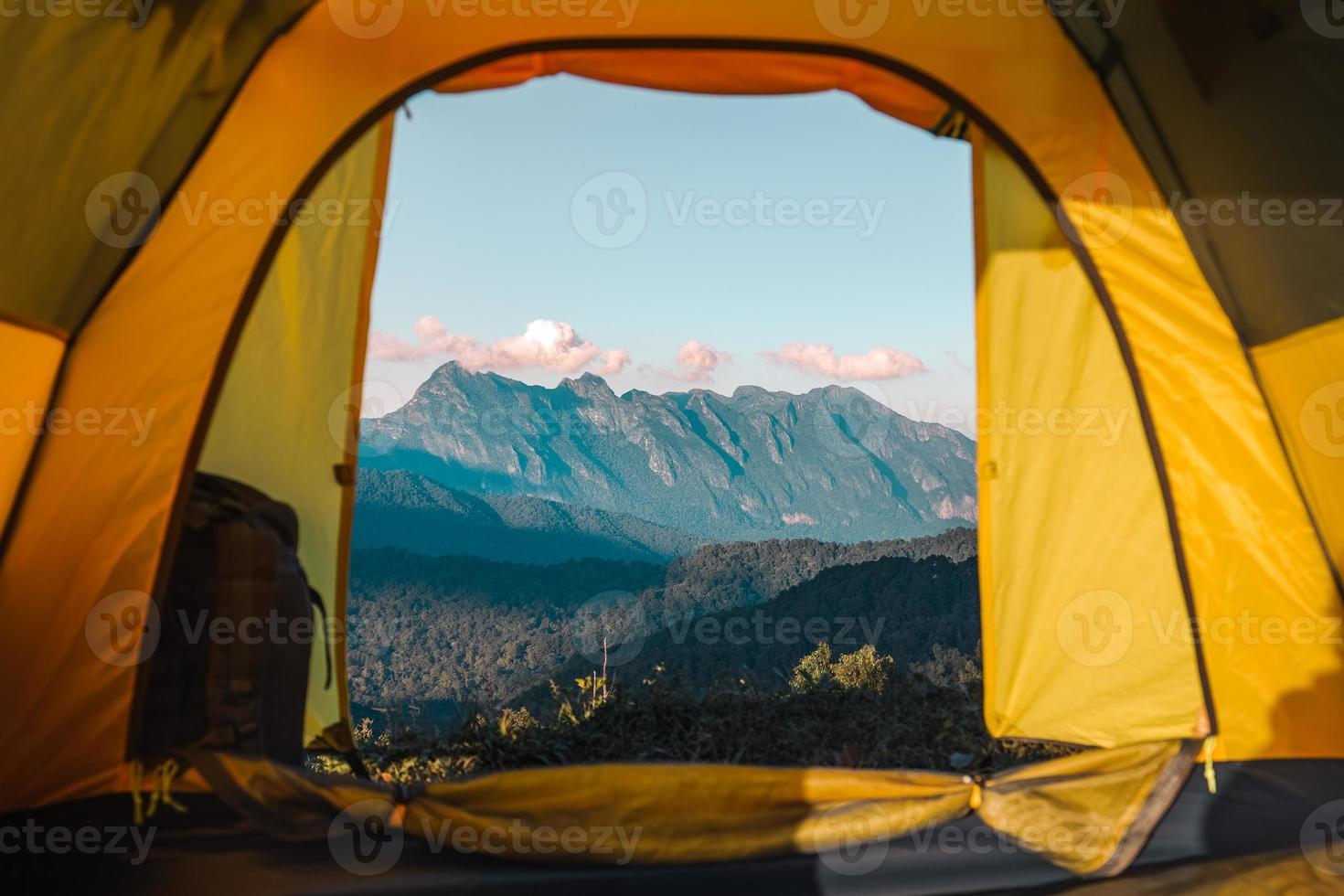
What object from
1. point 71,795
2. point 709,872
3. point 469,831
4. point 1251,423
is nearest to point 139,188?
point 71,795

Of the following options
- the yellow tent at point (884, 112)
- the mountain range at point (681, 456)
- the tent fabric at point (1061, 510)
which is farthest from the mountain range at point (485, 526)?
the yellow tent at point (884, 112)

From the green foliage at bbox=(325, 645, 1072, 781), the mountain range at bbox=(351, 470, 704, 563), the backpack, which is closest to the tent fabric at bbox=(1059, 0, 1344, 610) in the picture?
the green foliage at bbox=(325, 645, 1072, 781)

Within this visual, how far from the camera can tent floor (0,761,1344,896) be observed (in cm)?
206

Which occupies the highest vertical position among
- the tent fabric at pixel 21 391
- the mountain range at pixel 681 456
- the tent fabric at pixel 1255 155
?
the mountain range at pixel 681 456

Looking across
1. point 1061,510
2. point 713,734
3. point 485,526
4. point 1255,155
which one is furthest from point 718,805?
point 485,526

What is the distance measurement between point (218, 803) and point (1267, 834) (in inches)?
94.1

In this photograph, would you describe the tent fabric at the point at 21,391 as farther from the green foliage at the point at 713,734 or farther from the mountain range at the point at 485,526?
the mountain range at the point at 485,526

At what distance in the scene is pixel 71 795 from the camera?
221 centimetres

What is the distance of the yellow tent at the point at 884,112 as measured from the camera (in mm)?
2152

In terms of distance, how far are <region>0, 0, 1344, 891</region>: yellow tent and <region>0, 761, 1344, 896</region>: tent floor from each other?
0.04m

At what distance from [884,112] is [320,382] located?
1865 mm

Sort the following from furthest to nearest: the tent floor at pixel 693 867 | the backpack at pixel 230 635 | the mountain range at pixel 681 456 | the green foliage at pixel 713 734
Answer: the mountain range at pixel 681 456
the green foliage at pixel 713 734
the backpack at pixel 230 635
the tent floor at pixel 693 867

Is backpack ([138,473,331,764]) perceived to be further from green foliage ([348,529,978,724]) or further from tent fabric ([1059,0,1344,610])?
tent fabric ([1059,0,1344,610])

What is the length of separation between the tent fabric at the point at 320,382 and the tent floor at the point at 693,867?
0.78 m
